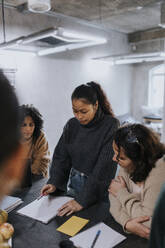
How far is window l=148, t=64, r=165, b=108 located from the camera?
18.8 feet

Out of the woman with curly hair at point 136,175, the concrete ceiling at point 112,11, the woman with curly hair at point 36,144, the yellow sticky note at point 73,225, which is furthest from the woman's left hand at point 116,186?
the concrete ceiling at point 112,11

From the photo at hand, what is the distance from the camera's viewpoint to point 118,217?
3.68ft

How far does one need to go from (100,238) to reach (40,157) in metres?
1.05

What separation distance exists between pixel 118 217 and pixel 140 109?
5.06 m

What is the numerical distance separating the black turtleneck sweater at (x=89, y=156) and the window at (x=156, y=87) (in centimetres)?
470

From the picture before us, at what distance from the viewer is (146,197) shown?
44.2 inches

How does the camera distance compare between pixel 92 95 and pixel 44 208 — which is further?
pixel 92 95

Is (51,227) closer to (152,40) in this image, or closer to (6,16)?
(6,16)

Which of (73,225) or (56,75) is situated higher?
(56,75)

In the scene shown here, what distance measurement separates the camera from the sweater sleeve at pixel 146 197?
3.60 feet

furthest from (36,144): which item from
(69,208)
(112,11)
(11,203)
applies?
(112,11)

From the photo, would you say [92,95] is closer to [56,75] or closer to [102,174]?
[102,174]

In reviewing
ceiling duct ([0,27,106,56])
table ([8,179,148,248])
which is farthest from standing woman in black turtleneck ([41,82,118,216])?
ceiling duct ([0,27,106,56])

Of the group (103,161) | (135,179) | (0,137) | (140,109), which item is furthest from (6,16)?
(140,109)
